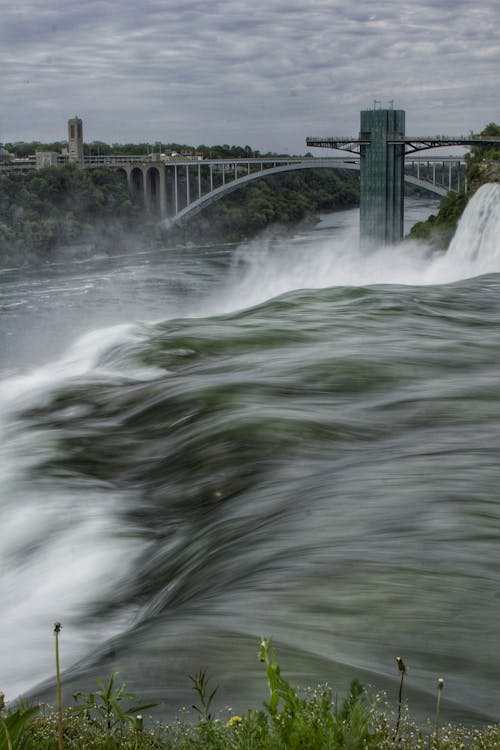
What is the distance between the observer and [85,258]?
76.3 meters

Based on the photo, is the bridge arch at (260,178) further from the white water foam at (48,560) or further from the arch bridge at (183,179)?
the white water foam at (48,560)

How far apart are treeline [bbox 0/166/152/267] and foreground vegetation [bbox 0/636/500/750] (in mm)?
70895

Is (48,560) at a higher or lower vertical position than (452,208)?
lower

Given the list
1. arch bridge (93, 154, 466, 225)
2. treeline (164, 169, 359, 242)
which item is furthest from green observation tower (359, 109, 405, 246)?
treeline (164, 169, 359, 242)

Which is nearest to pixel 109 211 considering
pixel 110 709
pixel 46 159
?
pixel 46 159

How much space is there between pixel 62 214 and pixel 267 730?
8687 cm

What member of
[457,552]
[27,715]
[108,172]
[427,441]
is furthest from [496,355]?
[108,172]

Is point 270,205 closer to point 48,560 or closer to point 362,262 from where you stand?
point 362,262

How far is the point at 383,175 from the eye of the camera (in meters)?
48.8

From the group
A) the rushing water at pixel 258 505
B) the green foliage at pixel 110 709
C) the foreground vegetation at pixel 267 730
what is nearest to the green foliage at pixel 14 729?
the foreground vegetation at pixel 267 730

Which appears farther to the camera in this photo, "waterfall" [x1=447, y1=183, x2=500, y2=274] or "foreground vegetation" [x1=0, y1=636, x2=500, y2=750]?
"waterfall" [x1=447, y1=183, x2=500, y2=274]

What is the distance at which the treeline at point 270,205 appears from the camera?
270 ft

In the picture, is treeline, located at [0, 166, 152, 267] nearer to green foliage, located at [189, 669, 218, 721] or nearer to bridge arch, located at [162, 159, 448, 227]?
bridge arch, located at [162, 159, 448, 227]

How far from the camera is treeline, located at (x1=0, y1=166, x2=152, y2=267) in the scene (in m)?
78.0
